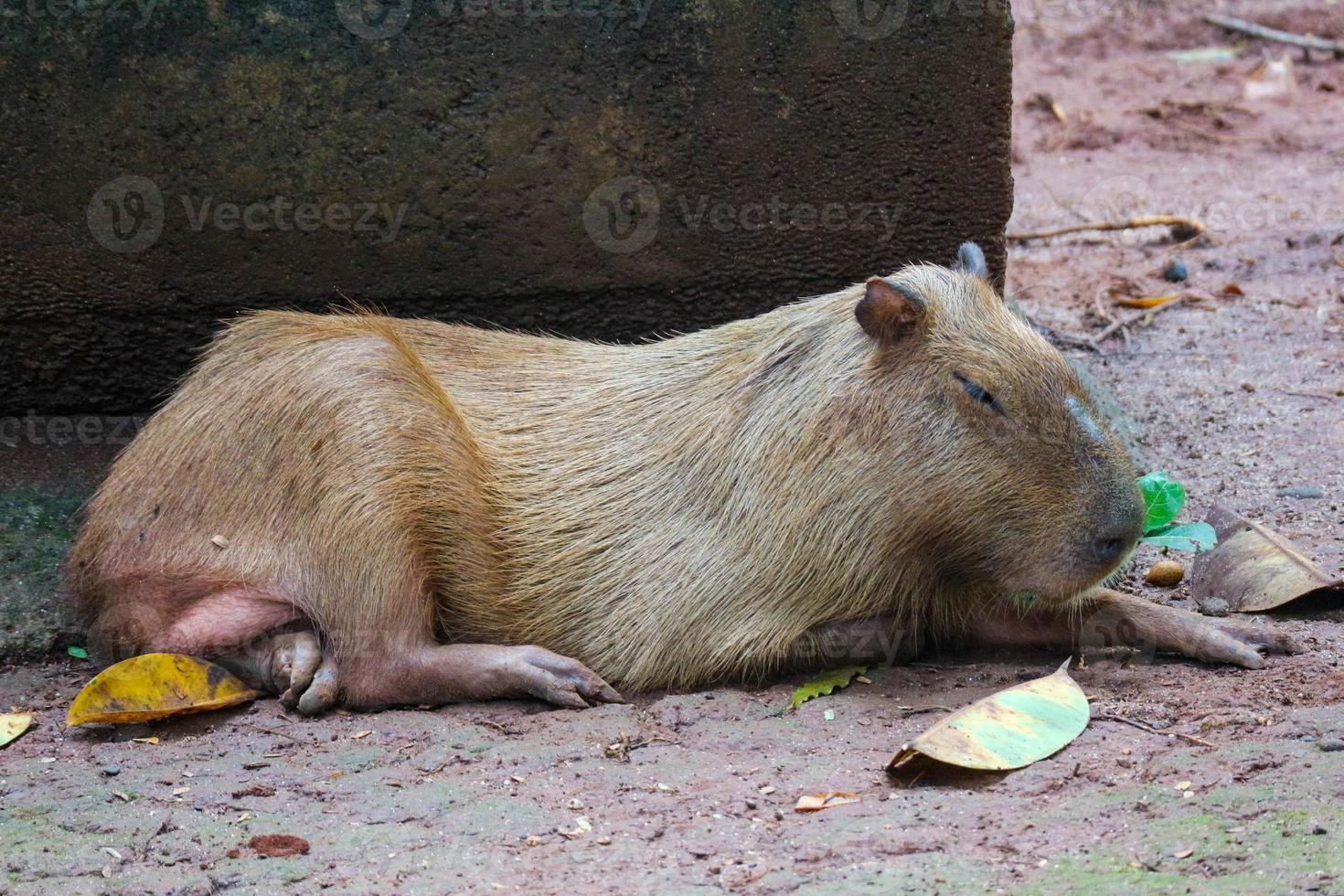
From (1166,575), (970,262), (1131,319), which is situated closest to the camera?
(970,262)

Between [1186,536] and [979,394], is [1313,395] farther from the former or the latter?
[979,394]

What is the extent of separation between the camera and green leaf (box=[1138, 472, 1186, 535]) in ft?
13.3

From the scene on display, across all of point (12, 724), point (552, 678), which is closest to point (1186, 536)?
point (552, 678)

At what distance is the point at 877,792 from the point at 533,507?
138 cm

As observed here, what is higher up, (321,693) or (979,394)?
(979,394)

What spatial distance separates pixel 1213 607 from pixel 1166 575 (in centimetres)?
28

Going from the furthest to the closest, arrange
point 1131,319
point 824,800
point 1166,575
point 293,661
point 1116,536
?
point 1131,319
point 1166,575
point 293,661
point 1116,536
point 824,800

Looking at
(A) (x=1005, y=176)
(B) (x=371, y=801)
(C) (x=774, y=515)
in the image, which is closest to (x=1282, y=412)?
(A) (x=1005, y=176)

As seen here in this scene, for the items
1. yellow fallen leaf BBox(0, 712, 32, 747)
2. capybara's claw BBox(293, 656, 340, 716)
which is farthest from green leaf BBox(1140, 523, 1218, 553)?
yellow fallen leaf BBox(0, 712, 32, 747)

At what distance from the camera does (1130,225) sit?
7098 mm

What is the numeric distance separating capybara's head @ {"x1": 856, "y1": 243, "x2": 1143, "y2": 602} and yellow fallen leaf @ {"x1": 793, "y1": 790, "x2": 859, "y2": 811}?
0.86 metres

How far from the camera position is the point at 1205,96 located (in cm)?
995

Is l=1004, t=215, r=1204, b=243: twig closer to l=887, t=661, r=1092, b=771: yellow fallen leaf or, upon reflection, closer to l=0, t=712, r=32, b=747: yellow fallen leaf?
l=887, t=661, r=1092, b=771: yellow fallen leaf

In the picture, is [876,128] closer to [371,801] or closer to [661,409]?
[661,409]
